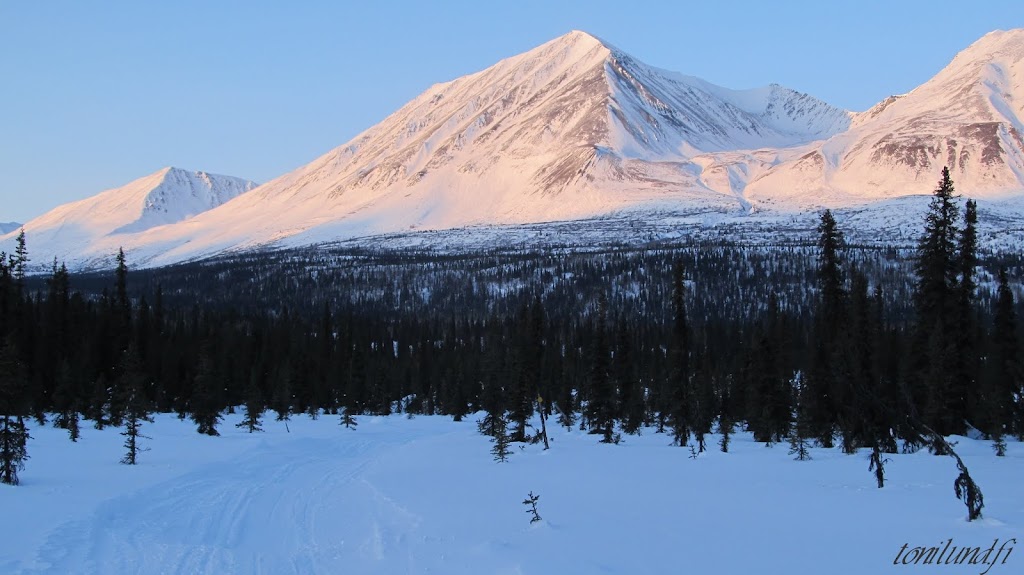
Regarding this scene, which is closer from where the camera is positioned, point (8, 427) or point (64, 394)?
point (8, 427)

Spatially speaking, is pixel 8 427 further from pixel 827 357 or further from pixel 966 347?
pixel 966 347

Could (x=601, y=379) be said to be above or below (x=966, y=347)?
below

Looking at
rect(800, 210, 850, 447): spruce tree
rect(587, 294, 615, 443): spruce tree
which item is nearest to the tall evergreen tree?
rect(800, 210, 850, 447): spruce tree

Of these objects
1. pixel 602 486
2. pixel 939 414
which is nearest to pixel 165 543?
pixel 602 486

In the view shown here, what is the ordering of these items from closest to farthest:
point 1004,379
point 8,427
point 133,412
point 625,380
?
point 8,427, point 133,412, point 1004,379, point 625,380

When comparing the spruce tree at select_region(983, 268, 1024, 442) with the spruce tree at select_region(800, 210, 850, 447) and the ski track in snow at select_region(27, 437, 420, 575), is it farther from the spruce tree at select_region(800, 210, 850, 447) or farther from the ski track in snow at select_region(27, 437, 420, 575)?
the ski track in snow at select_region(27, 437, 420, 575)

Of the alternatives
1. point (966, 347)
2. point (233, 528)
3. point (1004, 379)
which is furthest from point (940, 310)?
point (233, 528)

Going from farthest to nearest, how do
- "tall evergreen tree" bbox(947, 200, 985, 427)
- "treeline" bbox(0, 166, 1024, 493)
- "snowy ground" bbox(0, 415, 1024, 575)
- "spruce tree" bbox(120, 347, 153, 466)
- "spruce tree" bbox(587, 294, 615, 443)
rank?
"spruce tree" bbox(587, 294, 615, 443) → "tall evergreen tree" bbox(947, 200, 985, 427) → "treeline" bbox(0, 166, 1024, 493) → "spruce tree" bbox(120, 347, 153, 466) → "snowy ground" bbox(0, 415, 1024, 575)

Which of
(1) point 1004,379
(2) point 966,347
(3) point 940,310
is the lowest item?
(1) point 1004,379
